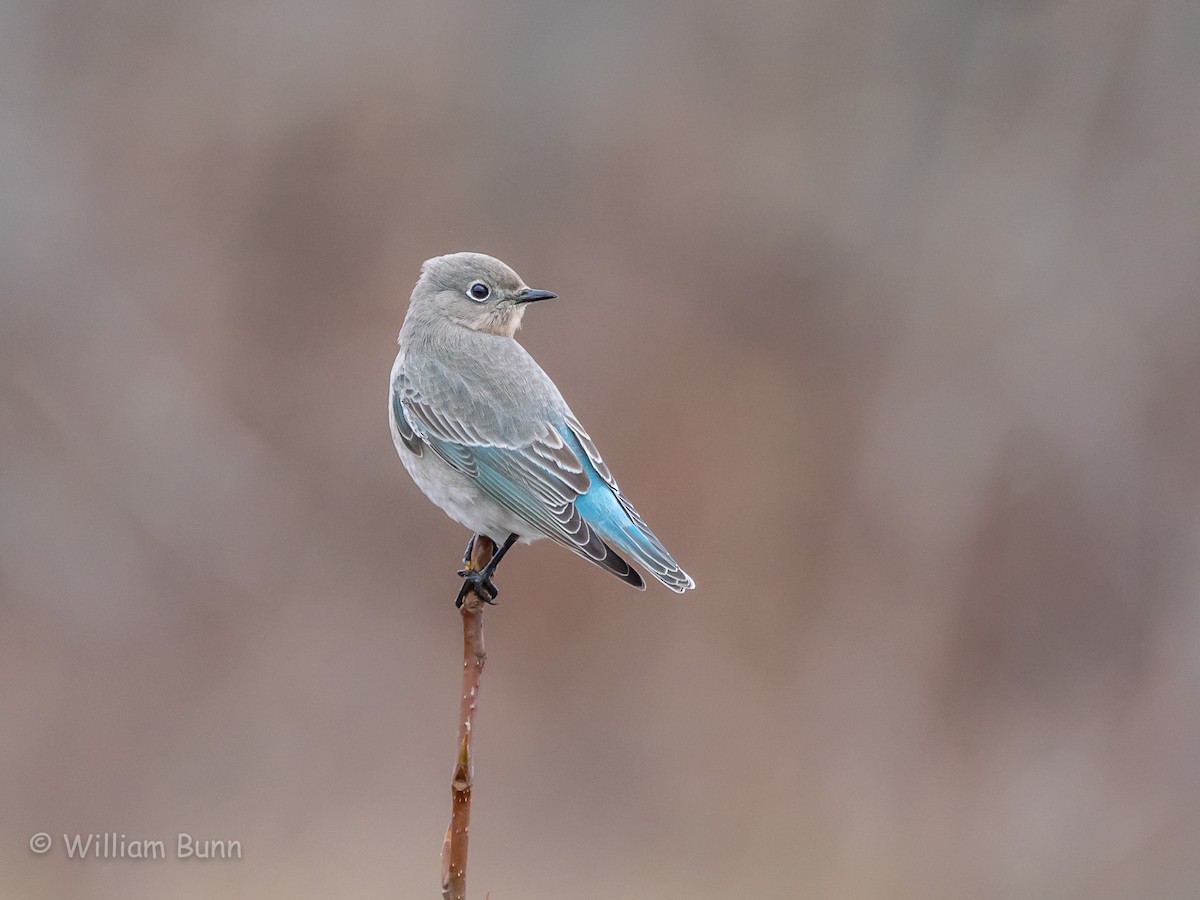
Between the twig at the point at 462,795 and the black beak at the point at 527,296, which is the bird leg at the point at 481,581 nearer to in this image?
the twig at the point at 462,795

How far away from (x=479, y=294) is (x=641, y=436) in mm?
4327

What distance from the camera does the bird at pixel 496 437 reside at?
13.7ft

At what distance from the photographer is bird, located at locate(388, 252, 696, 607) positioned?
4188 millimetres

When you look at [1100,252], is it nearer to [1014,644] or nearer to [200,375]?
[1014,644]

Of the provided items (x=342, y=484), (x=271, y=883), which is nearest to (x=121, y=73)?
(x=342, y=484)

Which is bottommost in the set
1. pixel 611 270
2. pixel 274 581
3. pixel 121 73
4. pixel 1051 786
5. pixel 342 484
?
pixel 1051 786

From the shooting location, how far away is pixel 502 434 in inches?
173

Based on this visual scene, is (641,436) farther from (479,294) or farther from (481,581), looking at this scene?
(481,581)

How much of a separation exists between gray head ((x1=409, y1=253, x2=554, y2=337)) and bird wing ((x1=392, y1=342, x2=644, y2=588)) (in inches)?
8.3

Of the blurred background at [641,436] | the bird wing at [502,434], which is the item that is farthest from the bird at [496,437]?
the blurred background at [641,436]

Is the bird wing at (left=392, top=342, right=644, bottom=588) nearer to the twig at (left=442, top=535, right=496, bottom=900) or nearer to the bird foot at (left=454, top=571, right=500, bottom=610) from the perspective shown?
the bird foot at (left=454, top=571, right=500, bottom=610)

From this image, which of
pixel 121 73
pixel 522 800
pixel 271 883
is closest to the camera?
pixel 271 883

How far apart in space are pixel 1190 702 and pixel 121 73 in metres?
8.76

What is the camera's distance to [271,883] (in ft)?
24.0
